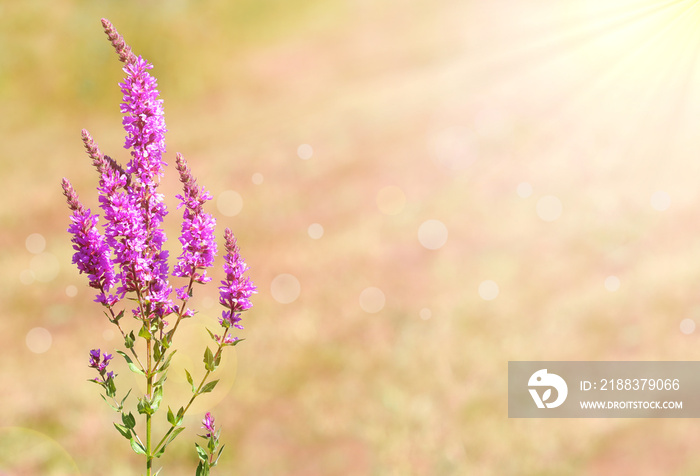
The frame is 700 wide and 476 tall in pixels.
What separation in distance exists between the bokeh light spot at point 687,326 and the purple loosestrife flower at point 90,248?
334 inches

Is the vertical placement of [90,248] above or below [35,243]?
below

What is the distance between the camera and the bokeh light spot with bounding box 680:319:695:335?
8.56 meters

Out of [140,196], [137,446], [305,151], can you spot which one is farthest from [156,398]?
[305,151]

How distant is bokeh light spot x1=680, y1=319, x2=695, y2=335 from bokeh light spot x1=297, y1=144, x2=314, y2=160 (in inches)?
335

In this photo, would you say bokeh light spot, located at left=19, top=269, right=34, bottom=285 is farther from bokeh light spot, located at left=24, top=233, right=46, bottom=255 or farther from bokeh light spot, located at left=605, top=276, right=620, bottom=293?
bokeh light spot, located at left=605, top=276, right=620, bottom=293

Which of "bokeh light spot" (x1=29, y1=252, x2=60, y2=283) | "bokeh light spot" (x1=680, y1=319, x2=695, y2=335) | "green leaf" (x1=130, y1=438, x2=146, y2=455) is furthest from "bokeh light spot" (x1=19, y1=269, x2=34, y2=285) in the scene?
"bokeh light spot" (x1=680, y1=319, x2=695, y2=335)

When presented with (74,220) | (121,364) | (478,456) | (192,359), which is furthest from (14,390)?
(74,220)

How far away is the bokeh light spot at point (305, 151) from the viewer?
14.0 meters

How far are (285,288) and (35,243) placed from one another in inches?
253

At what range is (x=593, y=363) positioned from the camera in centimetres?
819

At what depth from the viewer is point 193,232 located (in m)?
2.63

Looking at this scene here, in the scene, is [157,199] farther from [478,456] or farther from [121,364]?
[121,364]

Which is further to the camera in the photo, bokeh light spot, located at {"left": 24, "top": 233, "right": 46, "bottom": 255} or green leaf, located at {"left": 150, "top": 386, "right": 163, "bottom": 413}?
bokeh light spot, located at {"left": 24, "top": 233, "right": 46, "bottom": 255}

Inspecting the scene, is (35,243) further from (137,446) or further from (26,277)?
(137,446)
